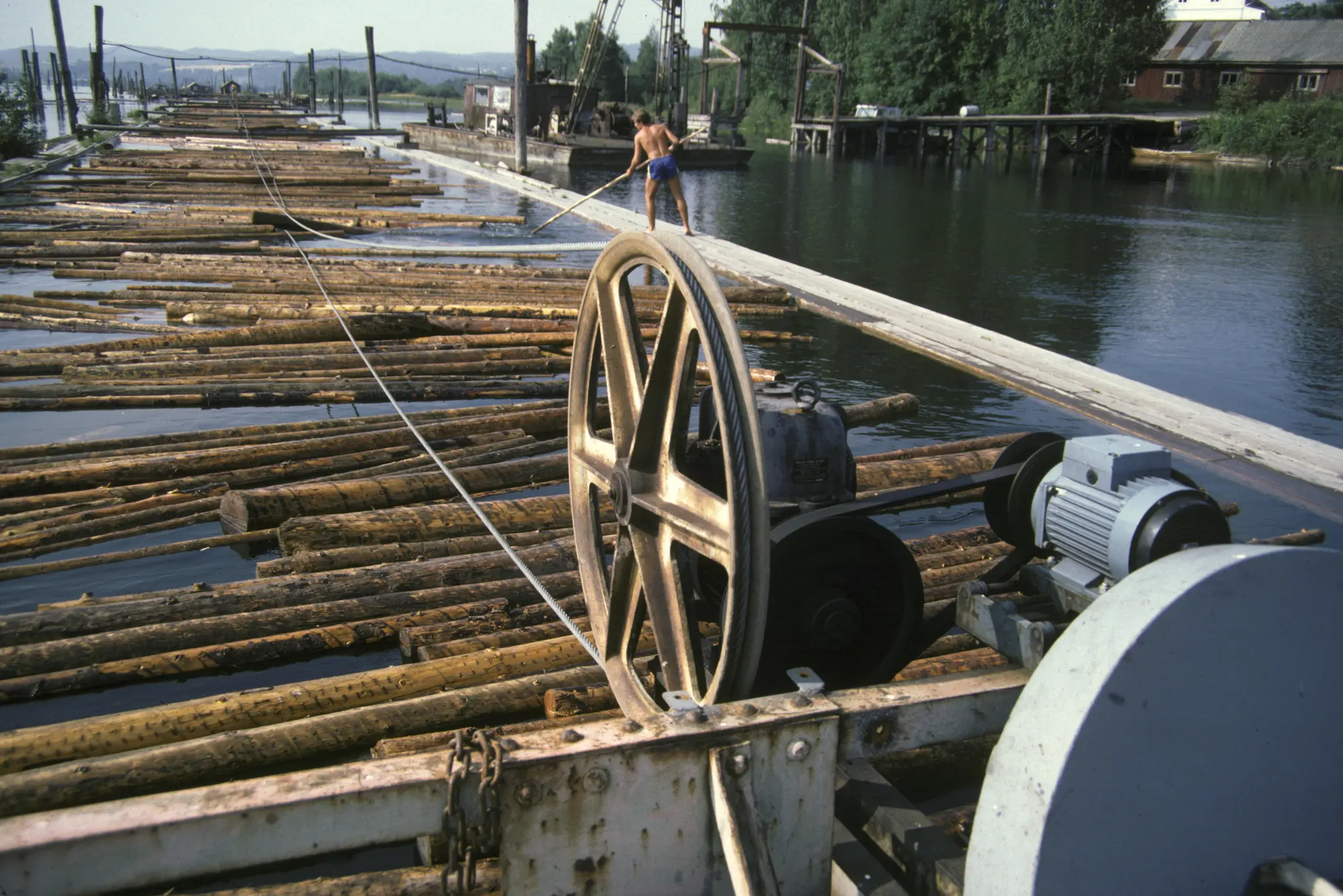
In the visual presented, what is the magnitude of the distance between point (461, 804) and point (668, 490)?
1.30 m

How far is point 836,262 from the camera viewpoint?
805 inches

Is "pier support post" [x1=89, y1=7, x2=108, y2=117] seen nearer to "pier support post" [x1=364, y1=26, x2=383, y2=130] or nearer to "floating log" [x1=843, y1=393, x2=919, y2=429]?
"pier support post" [x1=364, y1=26, x2=383, y2=130]

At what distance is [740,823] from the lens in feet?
9.16

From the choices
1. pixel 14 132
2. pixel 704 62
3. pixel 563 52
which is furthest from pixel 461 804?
pixel 563 52

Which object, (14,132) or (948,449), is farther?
(14,132)

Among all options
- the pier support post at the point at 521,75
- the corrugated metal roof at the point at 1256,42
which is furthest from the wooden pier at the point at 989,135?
the pier support post at the point at 521,75

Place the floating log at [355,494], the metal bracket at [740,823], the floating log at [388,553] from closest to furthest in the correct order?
1. the metal bracket at [740,823]
2. the floating log at [388,553]
3. the floating log at [355,494]

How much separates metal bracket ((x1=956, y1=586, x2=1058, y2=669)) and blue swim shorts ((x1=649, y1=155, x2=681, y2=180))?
43.2 feet

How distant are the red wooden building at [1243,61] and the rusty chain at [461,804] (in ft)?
245

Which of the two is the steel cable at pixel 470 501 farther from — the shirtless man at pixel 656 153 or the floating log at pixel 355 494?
the shirtless man at pixel 656 153

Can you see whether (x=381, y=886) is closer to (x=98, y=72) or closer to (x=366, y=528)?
(x=366, y=528)

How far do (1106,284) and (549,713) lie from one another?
16.6 metres

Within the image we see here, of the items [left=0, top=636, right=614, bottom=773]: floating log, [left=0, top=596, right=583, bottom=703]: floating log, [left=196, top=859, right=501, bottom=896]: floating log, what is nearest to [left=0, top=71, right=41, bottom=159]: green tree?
[left=0, top=596, right=583, bottom=703]: floating log

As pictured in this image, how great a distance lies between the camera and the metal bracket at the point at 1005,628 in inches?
129
